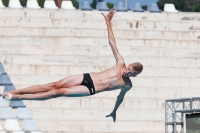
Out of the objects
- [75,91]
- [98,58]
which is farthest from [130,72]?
[98,58]

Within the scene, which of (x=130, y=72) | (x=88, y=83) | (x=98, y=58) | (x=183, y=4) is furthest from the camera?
(x=183, y=4)

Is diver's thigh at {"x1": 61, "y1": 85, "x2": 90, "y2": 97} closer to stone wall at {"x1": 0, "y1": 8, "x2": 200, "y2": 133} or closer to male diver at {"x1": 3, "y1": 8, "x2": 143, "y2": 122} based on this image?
male diver at {"x1": 3, "y1": 8, "x2": 143, "y2": 122}

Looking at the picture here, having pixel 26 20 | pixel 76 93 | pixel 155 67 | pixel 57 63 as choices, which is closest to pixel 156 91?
pixel 155 67

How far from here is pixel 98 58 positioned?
829 inches

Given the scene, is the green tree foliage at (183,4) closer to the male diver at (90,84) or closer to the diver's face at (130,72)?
the male diver at (90,84)

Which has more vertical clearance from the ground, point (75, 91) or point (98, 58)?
point (75, 91)

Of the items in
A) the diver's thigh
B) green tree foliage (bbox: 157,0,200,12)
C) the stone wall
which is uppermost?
the diver's thigh

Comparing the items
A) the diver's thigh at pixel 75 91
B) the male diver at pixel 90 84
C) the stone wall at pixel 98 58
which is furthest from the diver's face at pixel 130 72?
the stone wall at pixel 98 58

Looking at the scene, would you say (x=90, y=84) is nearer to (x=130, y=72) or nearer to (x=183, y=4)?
(x=130, y=72)

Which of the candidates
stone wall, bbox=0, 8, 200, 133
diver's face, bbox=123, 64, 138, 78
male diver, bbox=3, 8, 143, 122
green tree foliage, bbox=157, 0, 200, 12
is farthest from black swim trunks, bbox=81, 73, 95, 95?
green tree foliage, bbox=157, 0, 200, 12

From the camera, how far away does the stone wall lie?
19281 millimetres

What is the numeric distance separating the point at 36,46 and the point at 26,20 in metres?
1.30

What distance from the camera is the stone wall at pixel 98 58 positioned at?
19.3 m

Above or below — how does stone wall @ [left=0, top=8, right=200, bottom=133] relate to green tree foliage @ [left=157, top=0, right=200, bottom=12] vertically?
above
